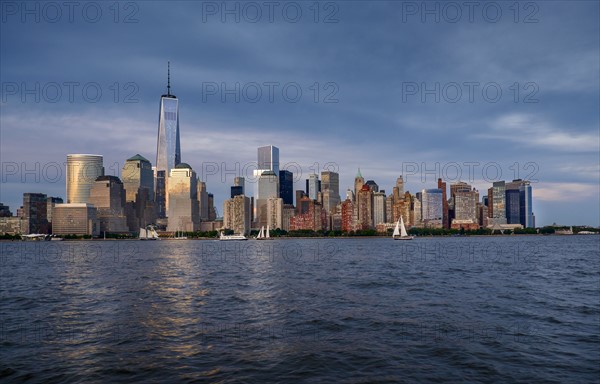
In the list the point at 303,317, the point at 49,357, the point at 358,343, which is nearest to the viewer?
the point at 49,357

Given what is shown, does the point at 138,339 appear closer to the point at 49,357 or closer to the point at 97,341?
the point at 97,341

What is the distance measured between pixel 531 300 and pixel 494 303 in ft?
16.4

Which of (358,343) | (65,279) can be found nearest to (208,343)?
(358,343)

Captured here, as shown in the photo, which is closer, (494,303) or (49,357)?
(49,357)

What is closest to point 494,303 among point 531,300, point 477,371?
point 531,300

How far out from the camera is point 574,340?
1117 inches

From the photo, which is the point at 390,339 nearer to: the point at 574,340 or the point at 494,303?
the point at 574,340

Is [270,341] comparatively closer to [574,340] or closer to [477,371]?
[477,371]

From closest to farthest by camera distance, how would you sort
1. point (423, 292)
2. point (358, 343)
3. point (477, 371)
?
point (477, 371) < point (358, 343) < point (423, 292)

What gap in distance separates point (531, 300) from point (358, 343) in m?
24.6

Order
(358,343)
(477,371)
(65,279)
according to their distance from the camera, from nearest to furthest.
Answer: (477,371) < (358,343) < (65,279)

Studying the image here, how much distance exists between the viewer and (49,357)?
991 inches

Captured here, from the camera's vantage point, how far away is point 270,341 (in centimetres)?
2842

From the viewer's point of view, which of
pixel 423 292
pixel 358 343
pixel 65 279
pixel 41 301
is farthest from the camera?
pixel 65 279
